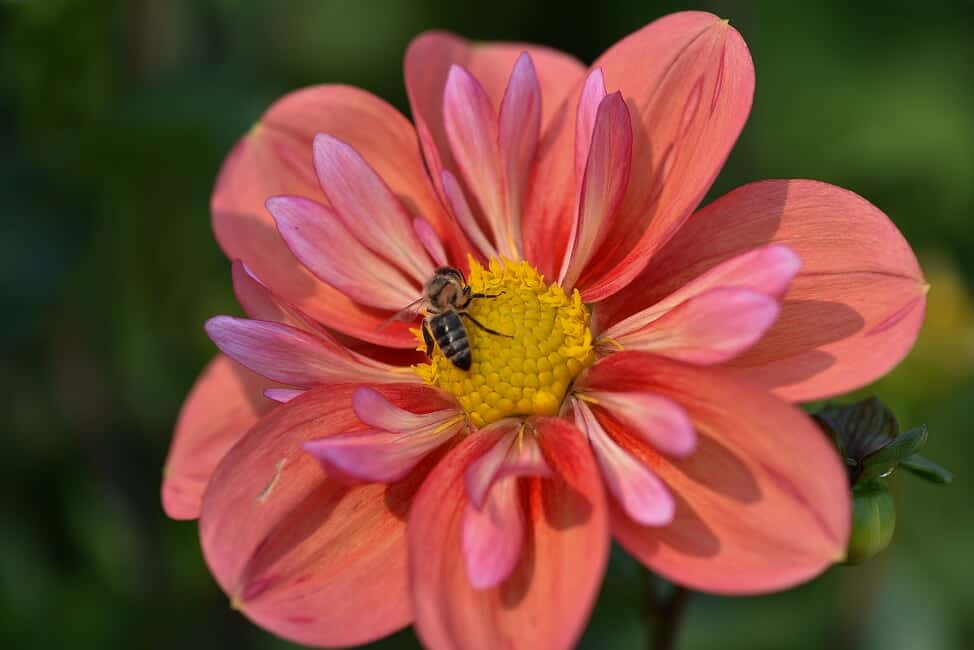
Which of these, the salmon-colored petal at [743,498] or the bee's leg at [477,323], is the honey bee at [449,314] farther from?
the salmon-colored petal at [743,498]

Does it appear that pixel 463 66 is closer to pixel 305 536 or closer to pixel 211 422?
pixel 211 422

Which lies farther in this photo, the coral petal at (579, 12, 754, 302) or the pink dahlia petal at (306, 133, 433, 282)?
the pink dahlia petal at (306, 133, 433, 282)

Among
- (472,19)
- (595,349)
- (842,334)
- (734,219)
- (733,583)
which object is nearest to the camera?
(733,583)

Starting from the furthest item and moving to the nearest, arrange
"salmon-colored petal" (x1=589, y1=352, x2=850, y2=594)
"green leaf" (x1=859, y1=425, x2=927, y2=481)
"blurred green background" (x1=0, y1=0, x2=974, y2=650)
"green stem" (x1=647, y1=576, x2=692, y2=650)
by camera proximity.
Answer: "blurred green background" (x1=0, y1=0, x2=974, y2=650)
"green stem" (x1=647, y1=576, x2=692, y2=650)
"green leaf" (x1=859, y1=425, x2=927, y2=481)
"salmon-colored petal" (x1=589, y1=352, x2=850, y2=594)

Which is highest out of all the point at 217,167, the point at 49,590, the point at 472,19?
the point at 217,167

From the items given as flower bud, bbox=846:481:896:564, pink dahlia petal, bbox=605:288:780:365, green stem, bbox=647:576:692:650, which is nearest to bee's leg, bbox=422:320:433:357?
pink dahlia petal, bbox=605:288:780:365

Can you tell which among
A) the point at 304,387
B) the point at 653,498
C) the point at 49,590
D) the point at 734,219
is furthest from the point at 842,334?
the point at 49,590

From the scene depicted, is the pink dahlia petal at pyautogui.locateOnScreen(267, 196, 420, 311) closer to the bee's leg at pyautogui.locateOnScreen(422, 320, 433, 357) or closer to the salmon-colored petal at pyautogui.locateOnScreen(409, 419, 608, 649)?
the bee's leg at pyautogui.locateOnScreen(422, 320, 433, 357)

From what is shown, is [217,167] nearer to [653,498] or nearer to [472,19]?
[472,19]
